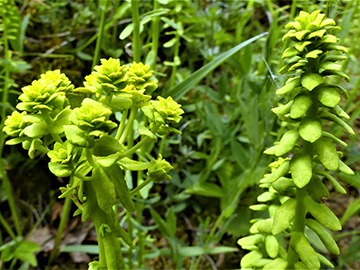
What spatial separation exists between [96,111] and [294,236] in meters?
0.35

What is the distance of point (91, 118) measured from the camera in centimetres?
49

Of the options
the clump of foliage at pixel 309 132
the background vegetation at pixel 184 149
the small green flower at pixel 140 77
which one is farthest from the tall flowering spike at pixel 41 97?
the background vegetation at pixel 184 149

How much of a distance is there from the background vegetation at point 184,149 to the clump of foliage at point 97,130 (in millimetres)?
426

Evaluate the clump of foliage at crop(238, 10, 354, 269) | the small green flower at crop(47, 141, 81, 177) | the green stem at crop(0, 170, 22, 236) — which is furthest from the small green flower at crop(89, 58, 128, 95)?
the green stem at crop(0, 170, 22, 236)

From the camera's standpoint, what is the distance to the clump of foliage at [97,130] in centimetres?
51

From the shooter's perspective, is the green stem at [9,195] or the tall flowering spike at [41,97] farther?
the green stem at [9,195]

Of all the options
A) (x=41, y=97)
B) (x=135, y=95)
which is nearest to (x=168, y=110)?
(x=135, y=95)

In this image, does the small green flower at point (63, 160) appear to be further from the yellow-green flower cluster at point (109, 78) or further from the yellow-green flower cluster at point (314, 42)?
the yellow-green flower cluster at point (314, 42)

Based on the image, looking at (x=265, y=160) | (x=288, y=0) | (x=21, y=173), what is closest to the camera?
(x=265, y=160)

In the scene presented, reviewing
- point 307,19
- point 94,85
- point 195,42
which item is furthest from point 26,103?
point 195,42

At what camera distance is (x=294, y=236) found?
0.56 m

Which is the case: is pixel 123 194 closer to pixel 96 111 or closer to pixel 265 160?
pixel 96 111

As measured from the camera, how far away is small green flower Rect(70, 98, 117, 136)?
19.2 inches

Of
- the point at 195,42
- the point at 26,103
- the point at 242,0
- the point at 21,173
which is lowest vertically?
the point at 21,173
